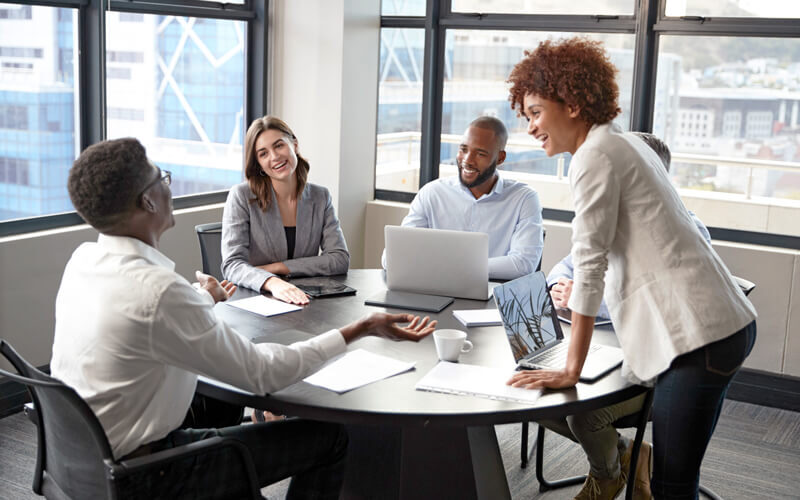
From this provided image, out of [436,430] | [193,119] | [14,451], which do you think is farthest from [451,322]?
[193,119]

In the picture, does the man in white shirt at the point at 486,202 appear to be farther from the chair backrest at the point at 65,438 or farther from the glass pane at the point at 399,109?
the chair backrest at the point at 65,438

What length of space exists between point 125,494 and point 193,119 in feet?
10.7

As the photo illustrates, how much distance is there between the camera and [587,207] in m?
2.05

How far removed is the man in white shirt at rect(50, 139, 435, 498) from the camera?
1818 millimetres

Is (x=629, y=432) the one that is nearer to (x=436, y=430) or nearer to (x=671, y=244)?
(x=436, y=430)

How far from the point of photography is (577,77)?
2.07 metres

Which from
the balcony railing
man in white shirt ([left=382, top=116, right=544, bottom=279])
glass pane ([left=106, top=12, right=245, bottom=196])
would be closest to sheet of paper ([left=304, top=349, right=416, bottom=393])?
man in white shirt ([left=382, top=116, right=544, bottom=279])

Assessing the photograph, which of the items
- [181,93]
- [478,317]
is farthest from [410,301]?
[181,93]

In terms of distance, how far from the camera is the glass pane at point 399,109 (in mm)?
5125

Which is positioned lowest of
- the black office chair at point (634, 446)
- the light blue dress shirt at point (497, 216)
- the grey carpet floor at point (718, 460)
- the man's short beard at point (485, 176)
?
the grey carpet floor at point (718, 460)

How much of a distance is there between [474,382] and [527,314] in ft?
1.11

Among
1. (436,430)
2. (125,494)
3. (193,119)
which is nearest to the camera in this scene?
(125,494)

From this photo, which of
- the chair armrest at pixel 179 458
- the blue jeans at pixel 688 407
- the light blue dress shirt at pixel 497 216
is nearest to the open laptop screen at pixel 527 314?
the blue jeans at pixel 688 407

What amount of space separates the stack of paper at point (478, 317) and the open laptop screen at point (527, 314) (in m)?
0.21
